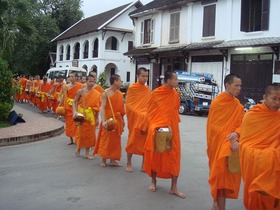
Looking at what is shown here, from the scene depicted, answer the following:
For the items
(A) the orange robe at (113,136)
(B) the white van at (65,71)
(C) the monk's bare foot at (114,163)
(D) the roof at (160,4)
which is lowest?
(C) the monk's bare foot at (114,163)

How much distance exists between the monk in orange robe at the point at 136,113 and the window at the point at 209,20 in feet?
52.2

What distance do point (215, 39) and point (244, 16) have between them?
2.23 meters

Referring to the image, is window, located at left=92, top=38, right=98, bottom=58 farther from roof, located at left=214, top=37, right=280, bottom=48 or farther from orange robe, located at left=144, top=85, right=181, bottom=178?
orange robe, located at left=144, top=85, right=181, bottom=178

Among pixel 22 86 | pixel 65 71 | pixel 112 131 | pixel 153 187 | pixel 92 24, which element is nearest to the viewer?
pixel 153 187

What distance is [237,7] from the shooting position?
20156 millimetres

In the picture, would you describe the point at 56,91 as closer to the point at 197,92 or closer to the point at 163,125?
the point at 197,92

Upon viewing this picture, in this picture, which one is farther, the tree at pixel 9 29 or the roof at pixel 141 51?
the roof at pixel 141 51

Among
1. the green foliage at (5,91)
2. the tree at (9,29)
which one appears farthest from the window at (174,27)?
the green foliage at (5,91)

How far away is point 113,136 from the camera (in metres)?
7.08

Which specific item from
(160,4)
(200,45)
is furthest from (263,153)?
(160,4)

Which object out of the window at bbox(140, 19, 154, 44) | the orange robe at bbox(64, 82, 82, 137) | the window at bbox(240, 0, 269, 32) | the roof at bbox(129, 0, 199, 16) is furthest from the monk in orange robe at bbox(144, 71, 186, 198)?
the window at bbox(140, 19, 154, 44)

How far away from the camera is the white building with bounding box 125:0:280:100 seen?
1853 cm

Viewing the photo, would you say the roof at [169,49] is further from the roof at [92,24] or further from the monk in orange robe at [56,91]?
the roof at [92,24]

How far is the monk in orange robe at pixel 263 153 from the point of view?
3.33 metres
